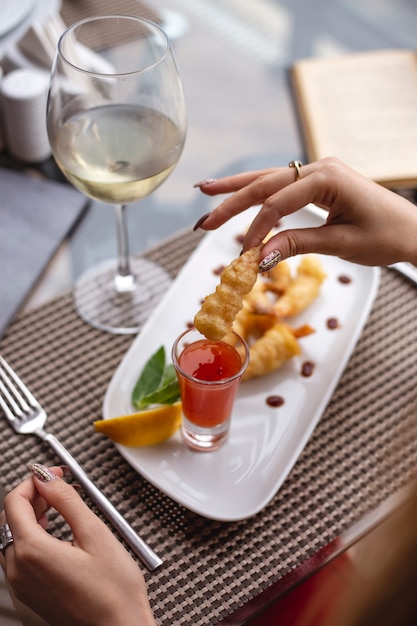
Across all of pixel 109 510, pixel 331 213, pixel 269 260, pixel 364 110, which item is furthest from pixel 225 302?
pixel 364 110

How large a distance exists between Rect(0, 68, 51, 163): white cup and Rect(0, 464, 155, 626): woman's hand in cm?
85

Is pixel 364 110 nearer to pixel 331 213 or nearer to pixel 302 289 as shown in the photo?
pixel 302 289

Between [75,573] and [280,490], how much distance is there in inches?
13.7

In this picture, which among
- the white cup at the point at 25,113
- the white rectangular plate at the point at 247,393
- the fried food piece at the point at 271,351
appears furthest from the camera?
the white cup at the point at 25,113

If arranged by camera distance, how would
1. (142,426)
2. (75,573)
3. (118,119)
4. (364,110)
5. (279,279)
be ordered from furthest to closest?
(364,110), (279,279), (118,119), (142,426), (75,573)

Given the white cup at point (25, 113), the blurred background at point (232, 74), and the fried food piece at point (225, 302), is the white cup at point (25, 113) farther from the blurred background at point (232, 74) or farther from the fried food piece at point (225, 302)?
the fried food piece at point (225, 302)

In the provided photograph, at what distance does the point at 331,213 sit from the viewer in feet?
3.37

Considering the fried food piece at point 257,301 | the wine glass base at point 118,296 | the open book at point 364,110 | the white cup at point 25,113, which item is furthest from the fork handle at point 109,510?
the open book at point 364,110

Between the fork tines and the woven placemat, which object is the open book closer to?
the woven placemat

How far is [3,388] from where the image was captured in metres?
1.14

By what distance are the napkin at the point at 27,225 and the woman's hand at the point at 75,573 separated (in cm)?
51

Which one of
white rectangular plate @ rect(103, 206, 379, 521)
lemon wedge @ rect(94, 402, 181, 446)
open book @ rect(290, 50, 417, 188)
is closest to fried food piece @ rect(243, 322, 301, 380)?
white rectangular plate @ rect(103, 206, 379, 521)

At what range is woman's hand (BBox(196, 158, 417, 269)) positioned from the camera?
0.97 m

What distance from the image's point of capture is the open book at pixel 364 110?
1.54 meters
